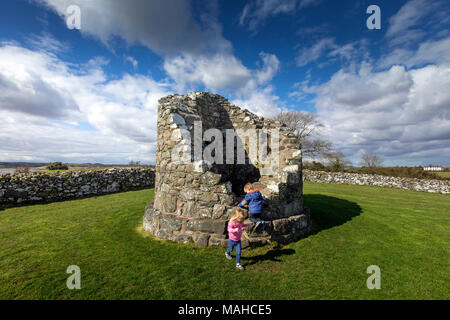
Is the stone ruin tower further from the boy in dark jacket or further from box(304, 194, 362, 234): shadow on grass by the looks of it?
box(304, 194, 362, 234): shadow on grass

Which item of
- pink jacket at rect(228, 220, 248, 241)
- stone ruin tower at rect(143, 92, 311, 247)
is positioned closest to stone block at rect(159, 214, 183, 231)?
stone ruin tower at rect(143, 92, 311, 247)

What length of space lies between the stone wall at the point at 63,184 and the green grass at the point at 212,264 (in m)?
5.20

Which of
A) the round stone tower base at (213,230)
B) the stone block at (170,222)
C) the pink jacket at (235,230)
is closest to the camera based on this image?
the pink jacket at (235,230)

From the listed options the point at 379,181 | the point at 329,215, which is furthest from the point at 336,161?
the point at 329,215

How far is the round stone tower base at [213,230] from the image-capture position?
5.56 meters

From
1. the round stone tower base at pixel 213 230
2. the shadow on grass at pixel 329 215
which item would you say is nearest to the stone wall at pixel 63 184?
the round stone tower base at pixel 213 230

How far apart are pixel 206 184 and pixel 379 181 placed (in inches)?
1121

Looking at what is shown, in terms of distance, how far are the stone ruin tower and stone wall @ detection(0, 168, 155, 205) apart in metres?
10.2

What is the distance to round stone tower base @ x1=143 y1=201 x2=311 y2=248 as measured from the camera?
5562 mm

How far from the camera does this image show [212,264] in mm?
4785

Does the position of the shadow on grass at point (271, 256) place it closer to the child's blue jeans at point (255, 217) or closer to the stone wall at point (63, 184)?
the child's blue jeans at point (255, 217)
